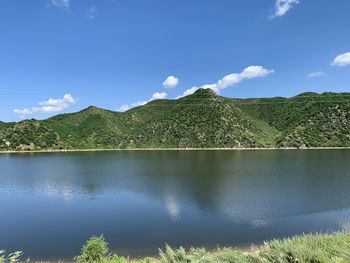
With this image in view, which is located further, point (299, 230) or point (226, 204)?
point (226, 204)

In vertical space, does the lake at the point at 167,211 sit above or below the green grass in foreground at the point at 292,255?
below

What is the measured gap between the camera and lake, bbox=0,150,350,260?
29.8 meters

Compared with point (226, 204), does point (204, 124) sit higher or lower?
higher

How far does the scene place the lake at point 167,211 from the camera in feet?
97.8

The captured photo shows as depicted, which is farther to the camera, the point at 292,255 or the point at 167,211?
the point at 167,211

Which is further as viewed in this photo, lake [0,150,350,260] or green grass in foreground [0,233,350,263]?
lake [0,150,350,260]

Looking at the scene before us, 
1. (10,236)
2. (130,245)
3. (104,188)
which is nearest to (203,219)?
(130,245)

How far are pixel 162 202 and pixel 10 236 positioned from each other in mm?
19215

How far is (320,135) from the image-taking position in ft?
585

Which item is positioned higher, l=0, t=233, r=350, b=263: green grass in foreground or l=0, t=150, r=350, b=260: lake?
l=0, t=233, r=350, b=263: green grass in foreground

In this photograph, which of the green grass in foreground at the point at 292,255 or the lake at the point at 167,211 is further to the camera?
the lake at the point at 167,211

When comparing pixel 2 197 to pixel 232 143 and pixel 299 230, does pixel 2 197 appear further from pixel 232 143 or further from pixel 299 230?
pixel 232 143

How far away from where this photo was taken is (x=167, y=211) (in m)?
40.6

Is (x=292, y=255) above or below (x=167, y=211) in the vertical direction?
above
